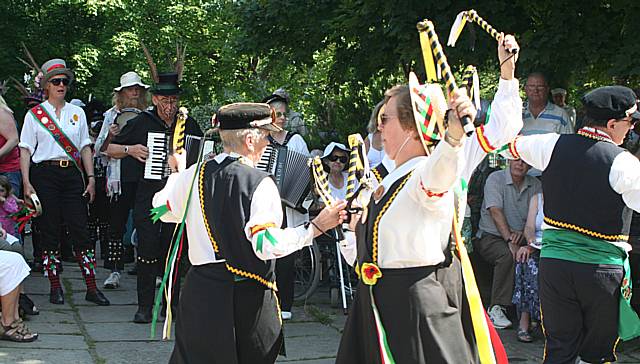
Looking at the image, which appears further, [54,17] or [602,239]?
[54,17]

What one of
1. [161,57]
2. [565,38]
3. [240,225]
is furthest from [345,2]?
[161,57]

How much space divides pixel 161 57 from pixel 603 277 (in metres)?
15.8

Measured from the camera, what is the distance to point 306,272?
816cm

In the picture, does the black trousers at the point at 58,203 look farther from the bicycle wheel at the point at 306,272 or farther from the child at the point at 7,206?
the bicycle wheel at the point at 306,272

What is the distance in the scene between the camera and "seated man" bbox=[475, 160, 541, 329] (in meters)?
6.98

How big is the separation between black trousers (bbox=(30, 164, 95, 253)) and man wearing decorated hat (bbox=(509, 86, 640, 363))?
414 cm

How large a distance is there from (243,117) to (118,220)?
436 cm

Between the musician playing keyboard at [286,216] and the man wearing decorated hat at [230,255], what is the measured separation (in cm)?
259

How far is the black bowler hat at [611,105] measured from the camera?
15.0 feet

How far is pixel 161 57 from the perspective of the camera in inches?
755

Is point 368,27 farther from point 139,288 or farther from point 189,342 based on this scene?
point 189,342

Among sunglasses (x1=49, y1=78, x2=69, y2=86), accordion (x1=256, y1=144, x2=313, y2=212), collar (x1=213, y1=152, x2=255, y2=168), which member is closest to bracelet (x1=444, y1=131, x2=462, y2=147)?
collar (x1=213, y1=152, x2=255, y2=168)

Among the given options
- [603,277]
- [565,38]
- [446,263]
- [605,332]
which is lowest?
[605,332]

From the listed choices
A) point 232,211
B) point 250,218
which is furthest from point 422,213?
point 232,211
